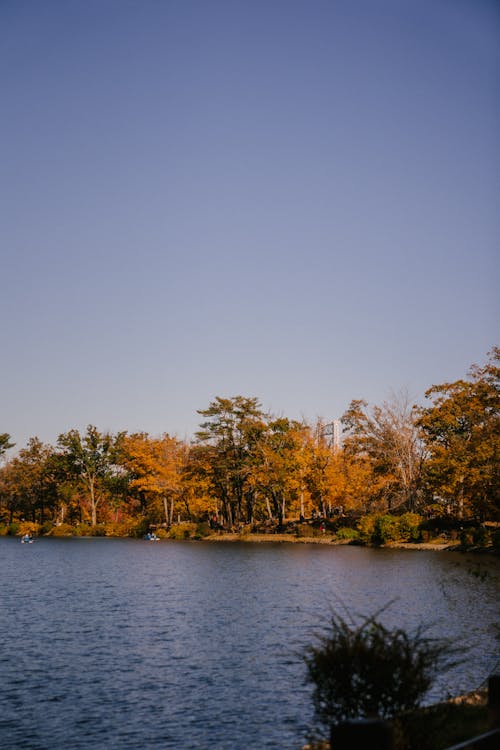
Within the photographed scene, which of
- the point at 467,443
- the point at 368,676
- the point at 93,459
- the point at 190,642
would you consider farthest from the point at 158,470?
the point at 368,676

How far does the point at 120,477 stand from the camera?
331 ft

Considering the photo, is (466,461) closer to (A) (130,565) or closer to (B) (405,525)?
(B) (405,525)

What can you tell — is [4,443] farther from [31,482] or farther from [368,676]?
[368,676]

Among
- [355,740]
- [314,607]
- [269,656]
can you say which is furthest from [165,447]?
[355,740]

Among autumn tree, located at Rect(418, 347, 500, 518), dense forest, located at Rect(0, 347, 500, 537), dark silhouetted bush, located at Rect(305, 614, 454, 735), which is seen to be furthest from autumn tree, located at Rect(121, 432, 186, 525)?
→ dark silhouetted bush, located at Rect(305, 614, 454, 735)

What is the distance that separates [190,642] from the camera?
22516 mm

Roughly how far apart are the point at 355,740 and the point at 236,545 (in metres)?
67.7

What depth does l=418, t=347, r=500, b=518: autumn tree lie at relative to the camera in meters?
55.8

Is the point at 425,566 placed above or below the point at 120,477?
below

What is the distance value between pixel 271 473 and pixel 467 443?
23990 mm

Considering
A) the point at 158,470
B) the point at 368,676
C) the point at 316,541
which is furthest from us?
the point at 158,470

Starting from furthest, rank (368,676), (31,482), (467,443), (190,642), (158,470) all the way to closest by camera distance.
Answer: (31,482) < (158,470) < (467,443) < (190,642) < (368,676)

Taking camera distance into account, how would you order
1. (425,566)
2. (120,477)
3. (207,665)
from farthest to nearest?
(120,477)
(425,566)
(207,665)

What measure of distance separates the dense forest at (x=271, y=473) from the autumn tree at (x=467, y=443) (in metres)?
0.13
